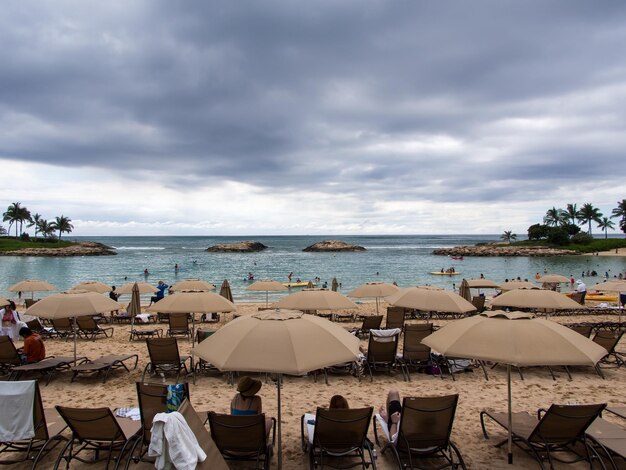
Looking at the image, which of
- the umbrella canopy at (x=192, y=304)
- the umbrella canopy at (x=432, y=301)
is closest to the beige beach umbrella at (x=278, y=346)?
the umbrella canopy at (x=192, y=304)

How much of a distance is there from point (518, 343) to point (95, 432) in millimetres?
4928

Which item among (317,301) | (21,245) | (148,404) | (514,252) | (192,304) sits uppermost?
(21,245)

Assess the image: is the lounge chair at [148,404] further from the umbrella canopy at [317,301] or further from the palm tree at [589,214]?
the palm tree at [589,214]

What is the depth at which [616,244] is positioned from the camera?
84125 millimetres

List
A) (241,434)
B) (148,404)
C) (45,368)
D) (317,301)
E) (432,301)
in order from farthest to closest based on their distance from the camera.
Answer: (317,301) < (432,301) < (45,368) < (148,404) < (241,434)

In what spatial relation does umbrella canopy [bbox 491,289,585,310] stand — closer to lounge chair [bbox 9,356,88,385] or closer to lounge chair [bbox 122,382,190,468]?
lounge chair [bbox 122,382,190,468]

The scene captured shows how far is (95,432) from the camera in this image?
487 centimetres

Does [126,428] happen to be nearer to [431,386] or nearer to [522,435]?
[522,435]

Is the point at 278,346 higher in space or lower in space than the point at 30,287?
higher

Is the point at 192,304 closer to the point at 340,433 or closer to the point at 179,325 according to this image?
the point at 179,325

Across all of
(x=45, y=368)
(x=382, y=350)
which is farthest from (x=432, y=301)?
(x=45, y=368)

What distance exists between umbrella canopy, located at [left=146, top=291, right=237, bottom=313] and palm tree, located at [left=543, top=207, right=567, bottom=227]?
11686 cm

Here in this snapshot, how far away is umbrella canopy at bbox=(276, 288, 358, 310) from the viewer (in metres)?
9.59

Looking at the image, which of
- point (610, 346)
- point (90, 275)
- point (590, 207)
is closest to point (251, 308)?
point (610, 346)
